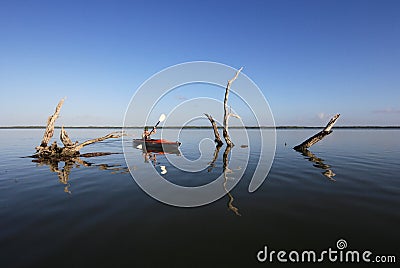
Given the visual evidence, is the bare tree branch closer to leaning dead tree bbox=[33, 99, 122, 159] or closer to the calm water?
leaning dead tree bbox=[33, 99, 122, 159]

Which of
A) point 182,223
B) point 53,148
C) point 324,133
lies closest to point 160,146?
point 53,148

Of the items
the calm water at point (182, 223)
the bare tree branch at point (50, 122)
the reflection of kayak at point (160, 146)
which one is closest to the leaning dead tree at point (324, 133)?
the calm water at point (182, 223)

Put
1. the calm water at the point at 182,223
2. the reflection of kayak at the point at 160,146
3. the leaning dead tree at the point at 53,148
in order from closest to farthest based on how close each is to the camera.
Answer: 1. the calm water at the point at 182,223
2. the leaning dead tree at the point at 53,148
3. the reflection of kayak at the point at 160,146

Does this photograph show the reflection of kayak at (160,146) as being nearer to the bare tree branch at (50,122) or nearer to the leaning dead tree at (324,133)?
the bare tree branch at (50,122)

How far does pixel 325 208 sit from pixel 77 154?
2151 cm

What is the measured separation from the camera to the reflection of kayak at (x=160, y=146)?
23.8 metres

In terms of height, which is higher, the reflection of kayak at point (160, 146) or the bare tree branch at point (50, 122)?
the bare tree branch at point (50, 122)

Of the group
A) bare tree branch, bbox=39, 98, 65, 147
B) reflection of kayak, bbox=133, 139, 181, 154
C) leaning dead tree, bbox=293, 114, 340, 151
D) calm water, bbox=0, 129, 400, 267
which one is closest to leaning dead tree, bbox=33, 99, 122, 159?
bare tree branch, bbox=39, 98, 65, 147

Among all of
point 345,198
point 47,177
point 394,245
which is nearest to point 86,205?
point 47,177

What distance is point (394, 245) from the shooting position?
482 cm

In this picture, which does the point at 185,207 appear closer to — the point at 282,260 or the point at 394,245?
the point at 282,260

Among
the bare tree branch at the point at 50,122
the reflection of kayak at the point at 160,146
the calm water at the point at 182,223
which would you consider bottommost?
the calm water at the point at 182,223

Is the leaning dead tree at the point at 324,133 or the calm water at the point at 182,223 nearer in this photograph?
the calm water at the point at 182,223

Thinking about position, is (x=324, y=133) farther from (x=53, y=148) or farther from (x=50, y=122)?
(x=50, y=122)
